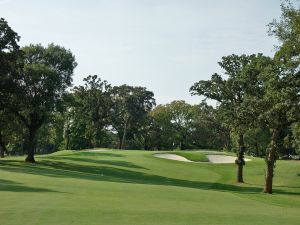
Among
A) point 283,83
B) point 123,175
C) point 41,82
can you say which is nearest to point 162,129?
point 41,82

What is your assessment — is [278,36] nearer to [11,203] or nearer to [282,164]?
[11,203]

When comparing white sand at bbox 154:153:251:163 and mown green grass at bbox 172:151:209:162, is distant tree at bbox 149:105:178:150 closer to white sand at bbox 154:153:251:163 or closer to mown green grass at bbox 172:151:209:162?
white sand at bbox 154:153:251:163

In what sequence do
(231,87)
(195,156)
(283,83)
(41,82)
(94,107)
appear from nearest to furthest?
(283,83) < (231,87) < (41,82) < (195,156) < (94,107)

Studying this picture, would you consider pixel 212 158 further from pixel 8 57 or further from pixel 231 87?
pixel 8 57

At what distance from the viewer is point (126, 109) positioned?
116 meters

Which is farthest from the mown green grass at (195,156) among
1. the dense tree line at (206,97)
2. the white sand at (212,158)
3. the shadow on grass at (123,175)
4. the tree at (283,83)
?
the tree at (283,83)

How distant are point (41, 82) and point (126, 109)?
63.6 m

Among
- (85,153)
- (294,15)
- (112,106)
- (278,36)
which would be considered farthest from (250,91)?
(112,106)

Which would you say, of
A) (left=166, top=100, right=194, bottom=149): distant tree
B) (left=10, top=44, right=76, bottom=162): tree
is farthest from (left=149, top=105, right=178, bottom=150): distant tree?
(left=10, top=44, right=76, bottom=162): tree

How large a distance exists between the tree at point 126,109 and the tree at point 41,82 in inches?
2304

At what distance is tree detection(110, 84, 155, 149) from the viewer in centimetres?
11481

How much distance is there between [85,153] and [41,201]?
176ft

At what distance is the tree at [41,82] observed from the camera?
51156 mm

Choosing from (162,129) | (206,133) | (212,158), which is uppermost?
(162,129)
